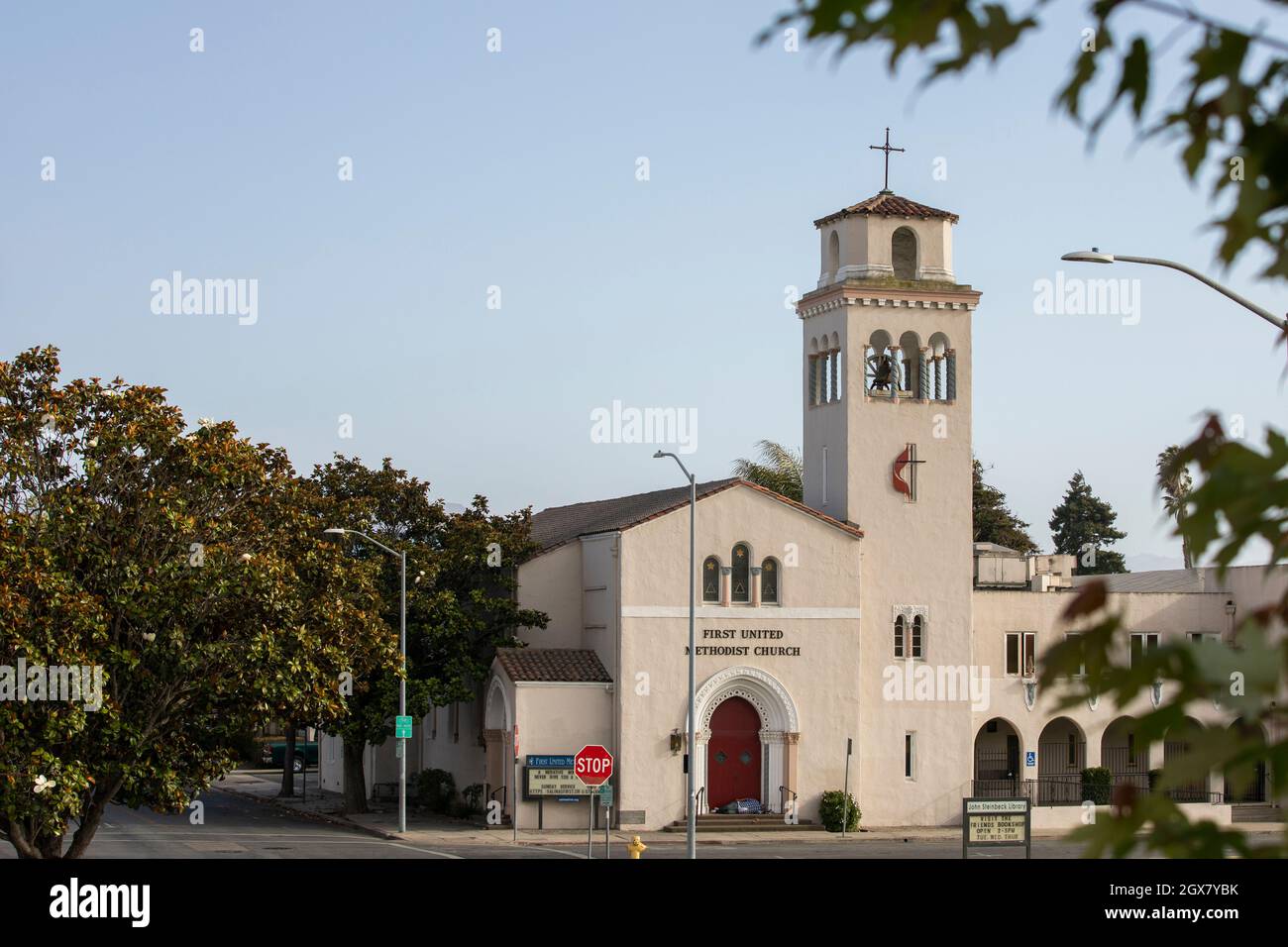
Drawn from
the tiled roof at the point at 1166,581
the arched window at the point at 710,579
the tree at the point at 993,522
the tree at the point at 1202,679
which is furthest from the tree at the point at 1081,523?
the tree at the point at 1202,679

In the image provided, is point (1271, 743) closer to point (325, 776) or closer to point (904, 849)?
point (904, 849)

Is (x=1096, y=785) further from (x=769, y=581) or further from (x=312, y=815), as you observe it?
(x=312, y=815)

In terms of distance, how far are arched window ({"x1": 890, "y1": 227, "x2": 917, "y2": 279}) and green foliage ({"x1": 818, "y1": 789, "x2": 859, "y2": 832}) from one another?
14293 millimetres

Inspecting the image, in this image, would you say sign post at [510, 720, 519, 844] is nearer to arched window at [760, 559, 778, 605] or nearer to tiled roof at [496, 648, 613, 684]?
tiled roof at [496, 648, 613, 684]

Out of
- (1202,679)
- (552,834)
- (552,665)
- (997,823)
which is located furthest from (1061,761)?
(1202,679)

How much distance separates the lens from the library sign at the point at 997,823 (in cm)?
3216

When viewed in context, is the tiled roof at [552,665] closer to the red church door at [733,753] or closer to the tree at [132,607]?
the red church door at [733,753]

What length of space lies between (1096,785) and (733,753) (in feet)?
36.2

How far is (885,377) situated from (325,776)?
Answer: 25371mm

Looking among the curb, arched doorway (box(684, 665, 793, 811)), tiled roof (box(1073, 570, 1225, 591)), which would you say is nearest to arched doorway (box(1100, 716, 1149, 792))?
tiled roof (box(1073, 570, 1225, 591))

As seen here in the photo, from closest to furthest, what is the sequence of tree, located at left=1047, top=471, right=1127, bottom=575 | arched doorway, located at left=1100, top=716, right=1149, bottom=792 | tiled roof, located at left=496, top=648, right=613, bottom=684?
tiled roof, located at left=496, top=648, right=613, bottom=684
arched doorway, located at left=1100, top=716, right=1149, bottom=792
tree, located at left=1047, top=471, right=1127, bottom=575

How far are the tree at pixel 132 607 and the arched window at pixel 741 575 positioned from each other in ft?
59.5

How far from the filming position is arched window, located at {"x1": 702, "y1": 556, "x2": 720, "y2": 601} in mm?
45438
